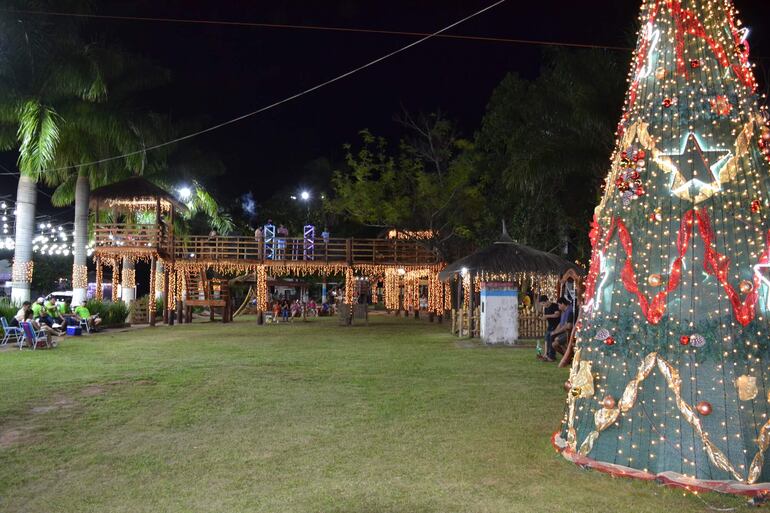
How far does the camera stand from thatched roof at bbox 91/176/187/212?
27125mm

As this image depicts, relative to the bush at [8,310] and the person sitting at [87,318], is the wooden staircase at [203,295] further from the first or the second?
the bush at [8,310]

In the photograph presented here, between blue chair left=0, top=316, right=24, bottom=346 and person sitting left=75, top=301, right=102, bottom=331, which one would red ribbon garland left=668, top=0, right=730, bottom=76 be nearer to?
blue chair left=0, top=316, right=24, bottom=346

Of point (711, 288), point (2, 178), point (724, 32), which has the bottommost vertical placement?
point (711, 288)

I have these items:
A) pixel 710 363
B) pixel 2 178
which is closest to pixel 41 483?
pixel 710 363

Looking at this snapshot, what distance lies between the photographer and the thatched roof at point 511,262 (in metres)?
18.6

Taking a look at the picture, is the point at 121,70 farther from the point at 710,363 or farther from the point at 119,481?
the point at 710,363

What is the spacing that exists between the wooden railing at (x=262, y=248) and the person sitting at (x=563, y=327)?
54.6 feet

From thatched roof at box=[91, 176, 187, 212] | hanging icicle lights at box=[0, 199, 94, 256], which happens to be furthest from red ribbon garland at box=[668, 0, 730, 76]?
hanging icicle lights at box=[0, 199, 94, 256]

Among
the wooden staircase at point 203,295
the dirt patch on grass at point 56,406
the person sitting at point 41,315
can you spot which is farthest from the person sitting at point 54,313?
the dirt patch on grass at point 56,406

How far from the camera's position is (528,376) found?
11391 millimetres

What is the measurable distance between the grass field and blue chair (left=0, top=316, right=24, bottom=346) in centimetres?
364

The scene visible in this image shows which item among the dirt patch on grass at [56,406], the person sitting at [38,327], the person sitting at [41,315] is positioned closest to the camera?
the dirt patch on grass at [56,406]

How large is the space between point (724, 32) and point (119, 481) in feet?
21.7

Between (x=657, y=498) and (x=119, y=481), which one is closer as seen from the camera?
(x=657, y=498)
